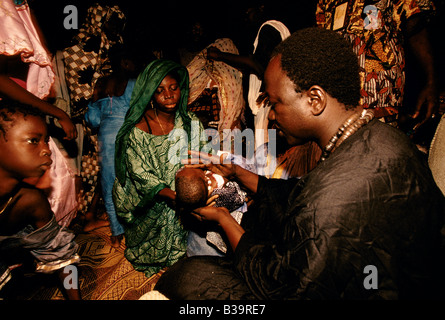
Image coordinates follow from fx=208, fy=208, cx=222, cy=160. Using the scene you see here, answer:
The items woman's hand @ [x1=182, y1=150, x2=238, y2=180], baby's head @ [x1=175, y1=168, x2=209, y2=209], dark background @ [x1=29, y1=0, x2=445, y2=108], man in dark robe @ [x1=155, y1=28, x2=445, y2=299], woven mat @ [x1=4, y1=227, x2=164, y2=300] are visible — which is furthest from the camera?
dark background @ [x1=29, y1=0, x2=445, y2=108]

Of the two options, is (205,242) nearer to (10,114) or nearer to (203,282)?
(203,282)

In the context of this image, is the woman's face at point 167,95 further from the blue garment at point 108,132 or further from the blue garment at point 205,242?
the blue garment at point 205,242

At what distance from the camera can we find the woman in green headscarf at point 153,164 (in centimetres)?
237

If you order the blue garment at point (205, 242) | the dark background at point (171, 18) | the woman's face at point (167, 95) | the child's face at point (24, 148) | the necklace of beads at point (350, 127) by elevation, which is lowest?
the blue garment at point (205, 242)

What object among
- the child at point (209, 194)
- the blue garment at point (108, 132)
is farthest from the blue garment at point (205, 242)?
the blue garment at point (108, 132)

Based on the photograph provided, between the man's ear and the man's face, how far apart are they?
0.03m

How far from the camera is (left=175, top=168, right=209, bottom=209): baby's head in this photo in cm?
189

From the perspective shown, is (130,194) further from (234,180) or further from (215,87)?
(215,87)

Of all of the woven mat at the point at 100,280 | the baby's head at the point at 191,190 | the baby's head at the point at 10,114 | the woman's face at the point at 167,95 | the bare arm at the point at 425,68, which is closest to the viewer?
the baby's head at the point at 10,114

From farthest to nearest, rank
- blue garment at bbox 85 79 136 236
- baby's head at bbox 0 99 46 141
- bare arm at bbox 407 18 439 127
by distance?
blue garment at bbox 85 79 136 236 < bare arm at bbox 407 18 439 127 < baby's head at bbox 0 99 46 141

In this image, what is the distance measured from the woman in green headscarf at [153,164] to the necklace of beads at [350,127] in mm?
1656

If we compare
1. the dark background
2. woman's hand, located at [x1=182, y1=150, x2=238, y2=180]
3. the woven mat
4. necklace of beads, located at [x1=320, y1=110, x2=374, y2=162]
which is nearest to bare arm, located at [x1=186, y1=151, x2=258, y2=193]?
woman's hand, located at [x1=182, y1=150, x2=238, y2=180]

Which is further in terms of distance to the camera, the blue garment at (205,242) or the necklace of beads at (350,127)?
the blue garment at (205,242)

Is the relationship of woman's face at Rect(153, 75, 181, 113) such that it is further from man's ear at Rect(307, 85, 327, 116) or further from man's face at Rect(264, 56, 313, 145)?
man's ear at Rect(307, 85, 327, 116)
